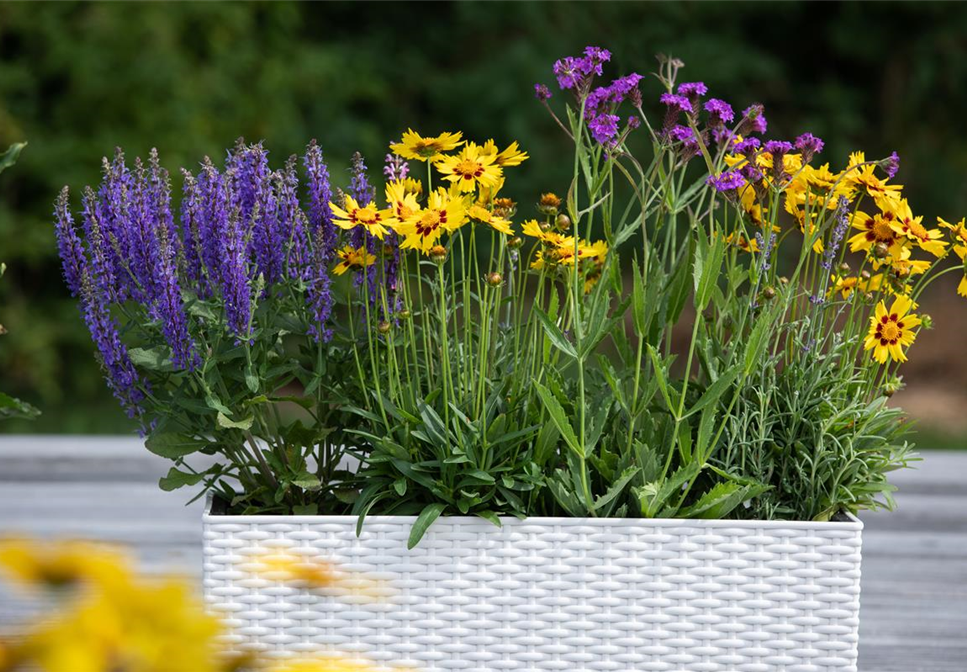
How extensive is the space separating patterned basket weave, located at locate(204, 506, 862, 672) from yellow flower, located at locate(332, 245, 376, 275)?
309mm

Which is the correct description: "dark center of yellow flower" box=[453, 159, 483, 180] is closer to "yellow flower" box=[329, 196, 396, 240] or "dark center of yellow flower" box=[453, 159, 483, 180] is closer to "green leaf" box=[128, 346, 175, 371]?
"yellow flower" box=[329, 196, 396, 240]

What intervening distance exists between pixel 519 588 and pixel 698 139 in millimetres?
574

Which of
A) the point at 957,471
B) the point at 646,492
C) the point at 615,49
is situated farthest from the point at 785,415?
the point at 615,49

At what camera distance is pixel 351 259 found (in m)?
1.43

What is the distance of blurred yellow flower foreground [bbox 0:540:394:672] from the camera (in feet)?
1.09

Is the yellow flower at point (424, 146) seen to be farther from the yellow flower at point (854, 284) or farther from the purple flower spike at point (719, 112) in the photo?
the yellow flower at point (854, 284)

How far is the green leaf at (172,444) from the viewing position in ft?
4.67

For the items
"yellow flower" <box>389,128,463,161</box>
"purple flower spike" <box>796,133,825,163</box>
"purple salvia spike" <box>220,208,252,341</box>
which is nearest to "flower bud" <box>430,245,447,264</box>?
"yellow flower" <box>389,128,463,161</box>

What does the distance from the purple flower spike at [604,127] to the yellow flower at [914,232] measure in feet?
1.22

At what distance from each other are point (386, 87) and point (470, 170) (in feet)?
12.2

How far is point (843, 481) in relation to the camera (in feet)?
4.86

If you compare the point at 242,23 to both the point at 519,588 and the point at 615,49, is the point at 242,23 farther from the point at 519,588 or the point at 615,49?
the point at 519,588

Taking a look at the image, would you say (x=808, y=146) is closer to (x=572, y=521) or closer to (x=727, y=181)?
(x=727, y=181)

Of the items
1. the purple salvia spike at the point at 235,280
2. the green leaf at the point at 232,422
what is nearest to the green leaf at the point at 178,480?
the green leaf at the point at 232,422
